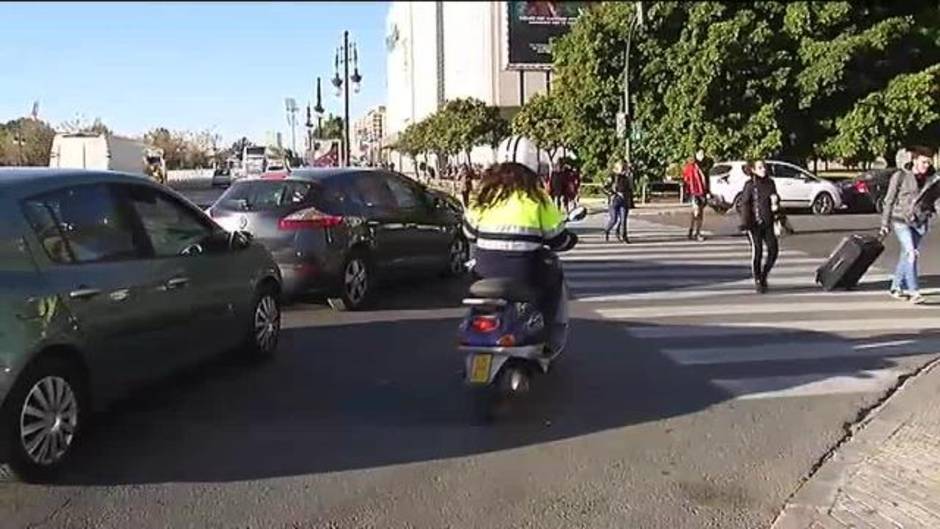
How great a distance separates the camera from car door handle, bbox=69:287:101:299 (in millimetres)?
5392

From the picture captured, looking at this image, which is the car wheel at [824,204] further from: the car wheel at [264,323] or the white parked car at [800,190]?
the car wheel at [264,323]

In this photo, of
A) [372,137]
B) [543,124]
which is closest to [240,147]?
[372,137]

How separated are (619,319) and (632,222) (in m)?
16.2

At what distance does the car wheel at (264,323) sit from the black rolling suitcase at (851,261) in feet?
21.9

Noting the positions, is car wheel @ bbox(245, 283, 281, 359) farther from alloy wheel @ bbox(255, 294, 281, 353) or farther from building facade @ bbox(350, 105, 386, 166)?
building facade @ bbox(350, 105, 386, 166)

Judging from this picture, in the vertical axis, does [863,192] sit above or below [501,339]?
above

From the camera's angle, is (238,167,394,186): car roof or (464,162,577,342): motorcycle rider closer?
(464,162,577,342): motorcycle rider

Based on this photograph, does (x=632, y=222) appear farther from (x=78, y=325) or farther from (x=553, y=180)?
(x=78, y=325)

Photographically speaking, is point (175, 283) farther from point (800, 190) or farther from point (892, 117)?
point (892, 117)

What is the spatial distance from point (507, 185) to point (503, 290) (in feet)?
2.30

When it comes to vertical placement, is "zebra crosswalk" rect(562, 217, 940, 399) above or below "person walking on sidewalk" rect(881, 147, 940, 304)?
below

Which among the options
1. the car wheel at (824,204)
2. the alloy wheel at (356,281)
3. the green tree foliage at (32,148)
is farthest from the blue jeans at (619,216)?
the green tree foliage at (32,148)

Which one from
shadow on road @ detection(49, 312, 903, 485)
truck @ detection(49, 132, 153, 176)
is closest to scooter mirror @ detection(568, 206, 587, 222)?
shadow on road @ detection(49, 312, 903, 485)

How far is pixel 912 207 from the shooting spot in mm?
10398
